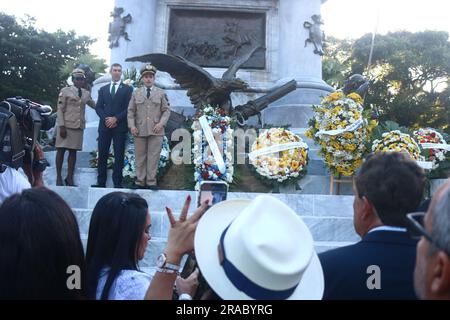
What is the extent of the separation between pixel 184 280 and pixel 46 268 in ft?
2.23

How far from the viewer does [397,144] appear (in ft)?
27.1

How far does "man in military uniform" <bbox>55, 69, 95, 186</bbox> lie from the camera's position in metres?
8.70

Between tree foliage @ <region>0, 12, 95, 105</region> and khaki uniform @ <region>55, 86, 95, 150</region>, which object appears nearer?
khaki uniform @ <region>55, 86, 95, 150</region>

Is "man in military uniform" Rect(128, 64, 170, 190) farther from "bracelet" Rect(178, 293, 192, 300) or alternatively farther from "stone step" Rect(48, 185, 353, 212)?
"bracelet" Rect(178, 293, 192, 300)

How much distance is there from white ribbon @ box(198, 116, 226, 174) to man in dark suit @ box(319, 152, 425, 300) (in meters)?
6.11

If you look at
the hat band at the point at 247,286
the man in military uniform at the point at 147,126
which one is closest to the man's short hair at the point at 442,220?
the hat band at the point at 247,286

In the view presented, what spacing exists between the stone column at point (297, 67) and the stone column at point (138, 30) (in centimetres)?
327

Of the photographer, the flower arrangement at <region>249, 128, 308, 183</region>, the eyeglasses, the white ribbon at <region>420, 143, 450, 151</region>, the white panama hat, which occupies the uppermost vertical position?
the white ribbon at <region>420, 143, 450, 151</region>

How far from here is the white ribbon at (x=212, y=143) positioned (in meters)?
8.58

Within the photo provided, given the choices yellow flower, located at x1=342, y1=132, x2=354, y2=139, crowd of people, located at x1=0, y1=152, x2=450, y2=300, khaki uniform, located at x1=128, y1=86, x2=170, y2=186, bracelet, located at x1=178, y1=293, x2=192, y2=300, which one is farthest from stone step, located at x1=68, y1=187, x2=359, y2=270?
bracelet, located at x1=178, y1=293, x2=192, y2=300

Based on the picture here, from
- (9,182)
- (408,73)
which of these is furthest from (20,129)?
(408,73)

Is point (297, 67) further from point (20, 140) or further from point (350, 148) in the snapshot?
point (20, 140)

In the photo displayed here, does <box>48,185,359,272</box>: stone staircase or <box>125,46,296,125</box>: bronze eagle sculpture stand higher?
<box>125,46,296,125</box>: bronze eagle sculpture

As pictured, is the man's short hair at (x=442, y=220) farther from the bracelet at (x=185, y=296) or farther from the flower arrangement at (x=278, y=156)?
the flower arrangement at (x=278, y=156)
